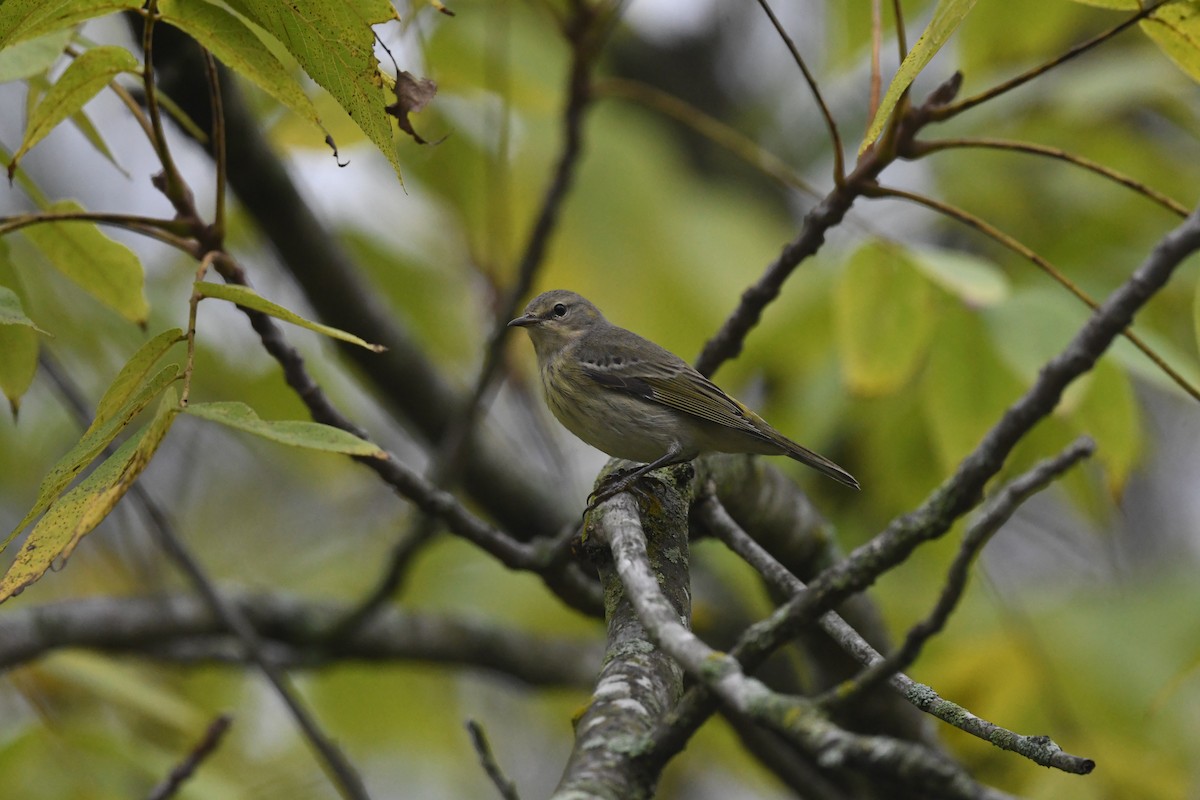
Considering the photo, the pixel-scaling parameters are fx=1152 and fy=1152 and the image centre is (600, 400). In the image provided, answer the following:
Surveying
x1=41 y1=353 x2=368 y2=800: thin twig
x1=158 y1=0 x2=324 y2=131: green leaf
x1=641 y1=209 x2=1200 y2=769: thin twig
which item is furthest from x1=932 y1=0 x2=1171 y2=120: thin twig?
x1=41 y1=353 x2=368 y2=800: thin twig

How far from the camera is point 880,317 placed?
385 cm

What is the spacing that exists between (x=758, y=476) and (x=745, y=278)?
5.72 ft

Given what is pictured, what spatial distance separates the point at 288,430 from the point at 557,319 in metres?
4.05

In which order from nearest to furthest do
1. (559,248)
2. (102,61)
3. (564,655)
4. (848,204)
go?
(102,61) → (848,204) → (564,655) → (559,248)

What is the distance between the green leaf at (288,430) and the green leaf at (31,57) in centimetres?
125

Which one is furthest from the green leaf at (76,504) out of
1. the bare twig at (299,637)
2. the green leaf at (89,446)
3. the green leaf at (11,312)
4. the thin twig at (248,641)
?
the bare twig at (299,637)

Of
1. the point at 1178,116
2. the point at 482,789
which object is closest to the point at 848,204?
the point at 1178,116

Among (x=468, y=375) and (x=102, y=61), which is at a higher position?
(x=102, y=61)

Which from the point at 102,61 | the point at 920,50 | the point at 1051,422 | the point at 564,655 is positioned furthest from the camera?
the point at 564,655

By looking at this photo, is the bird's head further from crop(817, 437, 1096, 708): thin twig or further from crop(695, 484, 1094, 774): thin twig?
crop(817, 437, 1096, 708): thin twig

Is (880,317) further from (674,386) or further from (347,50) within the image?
(347,50)

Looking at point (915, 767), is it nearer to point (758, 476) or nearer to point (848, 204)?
point (848, 204)

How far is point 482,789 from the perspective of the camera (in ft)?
27.2

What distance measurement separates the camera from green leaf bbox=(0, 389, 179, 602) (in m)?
1.97
